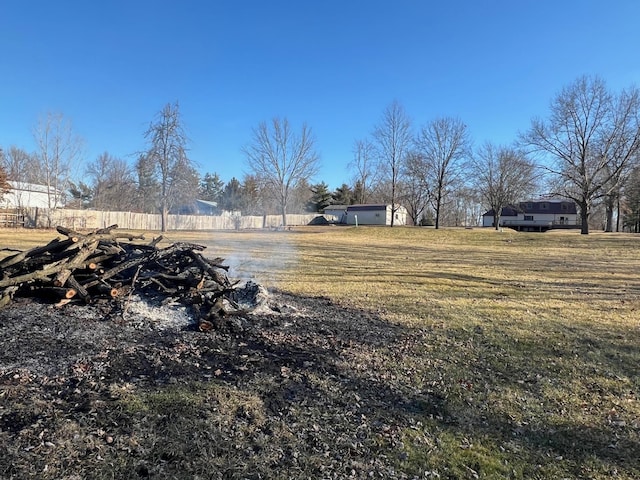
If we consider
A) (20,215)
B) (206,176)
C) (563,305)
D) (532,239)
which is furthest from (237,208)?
(563,305)

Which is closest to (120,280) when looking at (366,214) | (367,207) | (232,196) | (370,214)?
(370,214)

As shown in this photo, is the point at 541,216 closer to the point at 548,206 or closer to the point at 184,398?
the point at 548,206

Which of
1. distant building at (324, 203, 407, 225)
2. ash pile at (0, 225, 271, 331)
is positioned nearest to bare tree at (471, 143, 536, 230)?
distant building at (324, 203, 407, 225)

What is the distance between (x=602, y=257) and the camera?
16094mm

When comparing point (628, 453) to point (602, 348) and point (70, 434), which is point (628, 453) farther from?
point (70, 434)

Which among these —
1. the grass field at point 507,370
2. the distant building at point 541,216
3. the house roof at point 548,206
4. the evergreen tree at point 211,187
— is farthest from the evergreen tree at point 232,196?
the grass field at point 507,370

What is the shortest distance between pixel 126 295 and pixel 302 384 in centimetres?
298

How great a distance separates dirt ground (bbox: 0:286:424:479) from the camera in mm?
2180

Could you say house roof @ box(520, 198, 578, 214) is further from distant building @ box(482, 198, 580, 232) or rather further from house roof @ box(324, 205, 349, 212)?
house roof @ box(324, 205, 349, 212)

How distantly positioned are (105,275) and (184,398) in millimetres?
2943

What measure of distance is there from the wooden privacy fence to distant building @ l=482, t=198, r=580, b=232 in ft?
113

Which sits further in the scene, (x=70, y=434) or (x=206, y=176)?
(x=206, y=176)

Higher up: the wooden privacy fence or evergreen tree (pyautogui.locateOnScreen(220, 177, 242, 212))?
evergreen tree (pyautogui.locateOnScreen(220, 177, 242, 212))

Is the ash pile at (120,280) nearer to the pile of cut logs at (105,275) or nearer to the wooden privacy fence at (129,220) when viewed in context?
the pile of cut logs at (105,275)
